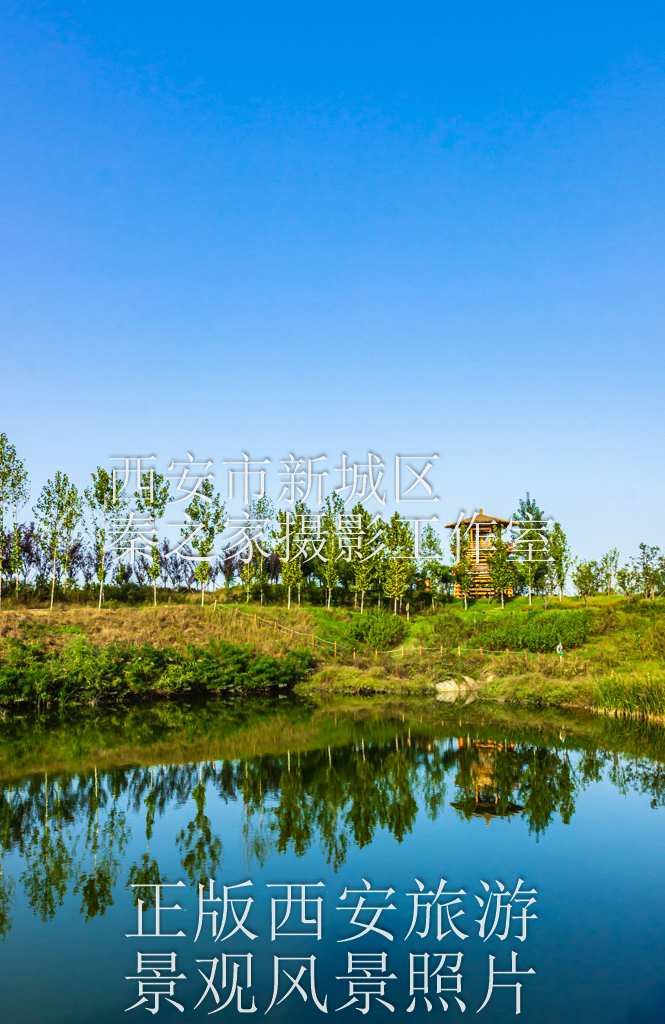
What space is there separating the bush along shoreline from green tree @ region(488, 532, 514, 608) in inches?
726

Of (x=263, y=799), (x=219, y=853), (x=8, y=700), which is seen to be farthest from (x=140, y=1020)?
(x=8, y=700)

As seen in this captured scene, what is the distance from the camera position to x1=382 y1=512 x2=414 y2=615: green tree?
4184 centimetres

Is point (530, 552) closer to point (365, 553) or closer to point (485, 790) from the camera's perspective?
point (365, 553)

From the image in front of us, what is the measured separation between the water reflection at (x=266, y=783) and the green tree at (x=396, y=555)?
20738 mm

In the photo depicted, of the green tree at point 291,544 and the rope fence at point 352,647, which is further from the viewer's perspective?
the green tree at point 291,544

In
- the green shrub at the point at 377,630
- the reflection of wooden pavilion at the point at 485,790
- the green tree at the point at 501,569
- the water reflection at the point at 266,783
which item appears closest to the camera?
the water reflection at the point at 266,783

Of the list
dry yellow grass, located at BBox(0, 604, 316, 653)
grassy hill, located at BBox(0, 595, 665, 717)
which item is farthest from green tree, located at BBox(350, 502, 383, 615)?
dry yellow grass, located at BBox(0, 604, 316, 653)

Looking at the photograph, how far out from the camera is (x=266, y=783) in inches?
540

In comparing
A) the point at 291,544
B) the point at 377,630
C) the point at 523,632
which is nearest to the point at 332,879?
the point at 523,632

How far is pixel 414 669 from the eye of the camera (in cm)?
2753

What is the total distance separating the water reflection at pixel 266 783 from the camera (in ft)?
32.5

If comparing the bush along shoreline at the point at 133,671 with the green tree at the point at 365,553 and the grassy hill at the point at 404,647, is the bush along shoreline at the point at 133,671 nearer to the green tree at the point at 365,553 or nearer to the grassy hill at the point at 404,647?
the grassy hill at the point at 404,647

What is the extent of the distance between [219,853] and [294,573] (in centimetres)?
3064

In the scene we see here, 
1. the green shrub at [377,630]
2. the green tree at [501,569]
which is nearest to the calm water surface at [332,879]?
the green shrub at [377,630]
